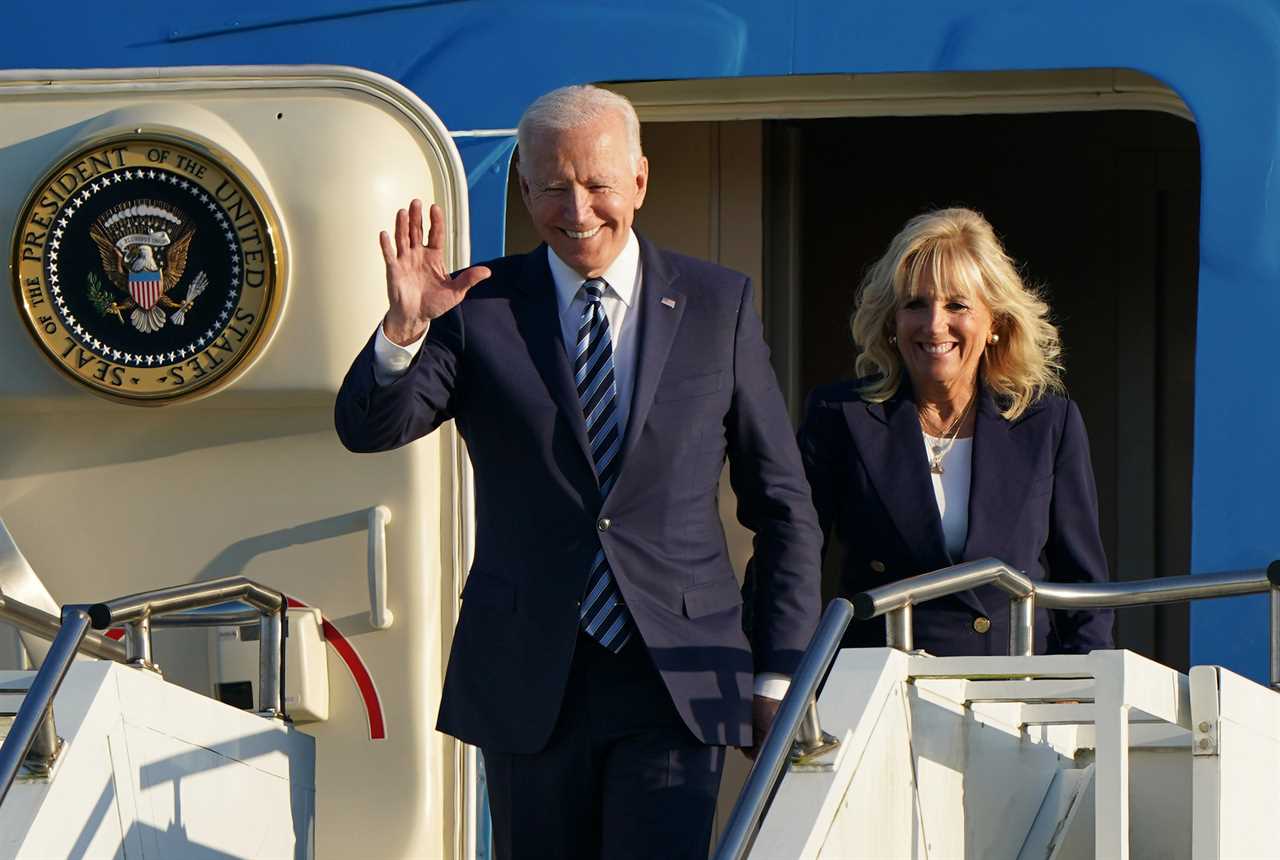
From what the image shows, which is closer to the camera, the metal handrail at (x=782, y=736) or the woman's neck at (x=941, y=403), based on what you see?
the metal handrail at (x=782, y=736)

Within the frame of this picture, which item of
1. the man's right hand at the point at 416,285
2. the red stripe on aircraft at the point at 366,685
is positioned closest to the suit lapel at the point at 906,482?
the man's right hand at the point at 416,285

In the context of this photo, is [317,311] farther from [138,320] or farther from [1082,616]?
[1082,616]

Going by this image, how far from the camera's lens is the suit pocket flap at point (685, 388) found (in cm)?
336

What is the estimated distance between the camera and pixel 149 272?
4828 mm

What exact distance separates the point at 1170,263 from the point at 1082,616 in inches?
171

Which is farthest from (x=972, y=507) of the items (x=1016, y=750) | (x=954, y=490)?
(x=1016, y=750)

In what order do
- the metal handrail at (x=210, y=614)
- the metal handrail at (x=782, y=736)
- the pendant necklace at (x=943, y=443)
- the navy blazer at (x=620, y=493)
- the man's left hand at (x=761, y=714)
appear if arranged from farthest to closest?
the pendant necklace at (x=943, y=443) → the metal handrail at (x=210, y=614) → the man's left hand at (x=761, y=714) → the navy blazer at (x=620, y=493) → the metal handrail at (x=782, y=736)

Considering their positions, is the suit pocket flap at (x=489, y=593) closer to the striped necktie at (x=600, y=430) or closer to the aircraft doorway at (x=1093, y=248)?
the striped necktie at (x=600, y=430)

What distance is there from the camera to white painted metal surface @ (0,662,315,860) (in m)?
3.44

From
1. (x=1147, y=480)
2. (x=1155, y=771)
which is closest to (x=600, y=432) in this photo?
(x=1155, y=771)

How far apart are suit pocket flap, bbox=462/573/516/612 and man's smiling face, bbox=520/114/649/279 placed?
0.53 m

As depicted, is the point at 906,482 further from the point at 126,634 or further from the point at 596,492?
the point at 126,634

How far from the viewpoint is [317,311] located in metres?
4.83

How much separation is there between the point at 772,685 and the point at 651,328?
23.9 inches
